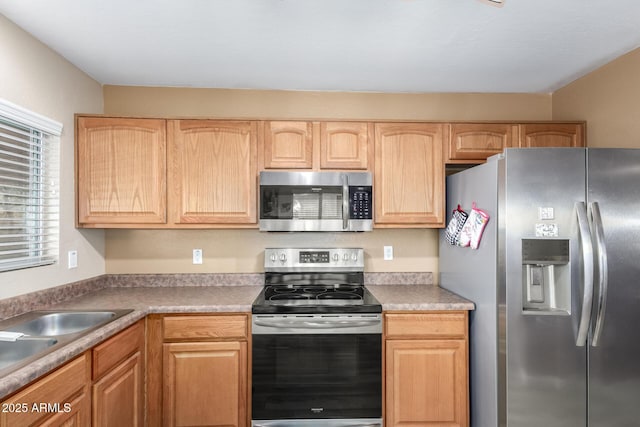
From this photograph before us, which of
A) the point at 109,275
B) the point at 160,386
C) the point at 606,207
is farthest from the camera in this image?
the point at 109,275

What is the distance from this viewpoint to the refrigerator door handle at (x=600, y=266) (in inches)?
71.3

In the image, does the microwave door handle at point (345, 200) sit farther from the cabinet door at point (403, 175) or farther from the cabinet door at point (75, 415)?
the cabinet door at point (75, 415)

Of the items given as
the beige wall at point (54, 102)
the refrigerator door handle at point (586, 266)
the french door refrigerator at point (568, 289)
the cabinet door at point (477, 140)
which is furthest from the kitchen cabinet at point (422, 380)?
the beige wall at point (54, 102)

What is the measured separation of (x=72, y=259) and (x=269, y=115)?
167 centimetres

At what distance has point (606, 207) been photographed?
1872 millimetres

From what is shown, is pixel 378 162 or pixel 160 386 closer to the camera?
pixel 160 386

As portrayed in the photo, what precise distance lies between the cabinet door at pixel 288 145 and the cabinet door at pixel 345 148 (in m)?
0.10

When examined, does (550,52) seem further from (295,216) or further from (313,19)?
(295,216)

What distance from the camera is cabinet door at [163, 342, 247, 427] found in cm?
218

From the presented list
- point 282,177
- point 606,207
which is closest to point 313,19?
point 282,177

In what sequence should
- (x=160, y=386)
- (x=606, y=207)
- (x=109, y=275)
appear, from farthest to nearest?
(x=109, y=275)
(x=160, y=386)
(x=606, y=207)

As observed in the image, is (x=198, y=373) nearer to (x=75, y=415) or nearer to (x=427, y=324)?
(x=75, y=415)

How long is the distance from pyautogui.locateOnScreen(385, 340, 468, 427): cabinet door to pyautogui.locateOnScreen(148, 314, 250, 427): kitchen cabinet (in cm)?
88

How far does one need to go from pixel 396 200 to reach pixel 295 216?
710 millimetres
